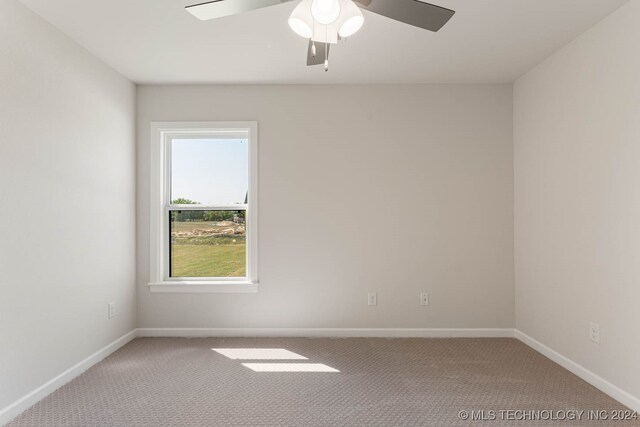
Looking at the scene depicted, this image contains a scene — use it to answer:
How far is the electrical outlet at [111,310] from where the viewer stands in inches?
124

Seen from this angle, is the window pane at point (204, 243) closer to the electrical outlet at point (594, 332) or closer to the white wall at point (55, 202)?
the white wall at point (55, 202)

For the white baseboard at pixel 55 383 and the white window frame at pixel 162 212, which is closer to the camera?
the white baseboard at pixel 55 383

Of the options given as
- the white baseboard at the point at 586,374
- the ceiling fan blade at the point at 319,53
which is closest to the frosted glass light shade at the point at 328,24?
the ceiling fan blade at the point at 319,53

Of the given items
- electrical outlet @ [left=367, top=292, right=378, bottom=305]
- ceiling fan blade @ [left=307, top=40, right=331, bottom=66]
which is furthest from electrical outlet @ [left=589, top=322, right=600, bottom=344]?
ceiling fan blade @ [left=307, top=40, right=331, bottom=66]

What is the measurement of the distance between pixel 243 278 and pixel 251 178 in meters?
0.99

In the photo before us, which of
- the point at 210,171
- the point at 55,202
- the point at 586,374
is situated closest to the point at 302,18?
the point at 55,202

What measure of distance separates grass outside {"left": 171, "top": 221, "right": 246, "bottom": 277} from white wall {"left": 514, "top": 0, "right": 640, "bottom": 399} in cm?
272

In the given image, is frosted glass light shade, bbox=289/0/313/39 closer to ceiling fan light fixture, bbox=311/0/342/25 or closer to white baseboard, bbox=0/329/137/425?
ceiling fan light fixture, bbox=311/0/342/25

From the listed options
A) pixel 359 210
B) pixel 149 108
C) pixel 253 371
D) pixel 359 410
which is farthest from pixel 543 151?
pixel 149 108

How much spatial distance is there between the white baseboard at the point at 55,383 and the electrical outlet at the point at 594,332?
144 inches

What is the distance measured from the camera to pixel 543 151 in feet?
10.3

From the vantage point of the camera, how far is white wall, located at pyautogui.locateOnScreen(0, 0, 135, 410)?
2.18 meters

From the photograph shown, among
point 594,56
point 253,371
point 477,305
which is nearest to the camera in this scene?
point 594,56

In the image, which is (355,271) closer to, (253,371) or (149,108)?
(253,371)
